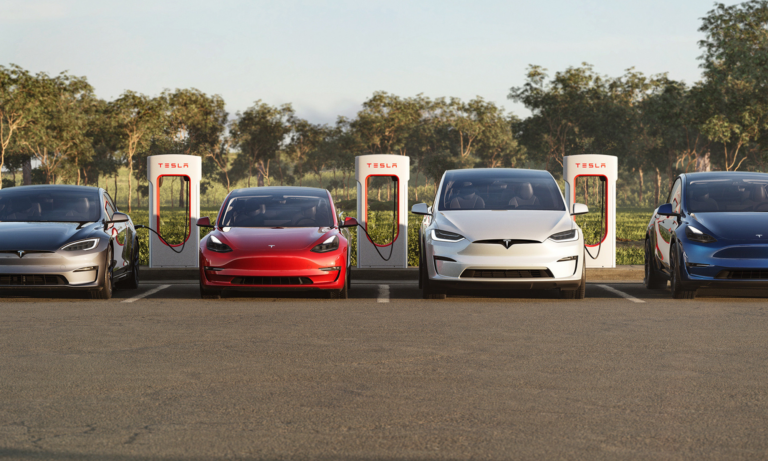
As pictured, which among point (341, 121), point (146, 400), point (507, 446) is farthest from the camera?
point (341, 121)

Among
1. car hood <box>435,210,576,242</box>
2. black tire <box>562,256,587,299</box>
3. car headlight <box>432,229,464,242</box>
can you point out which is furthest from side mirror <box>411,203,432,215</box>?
black tire <box>562,256,587,299</box>

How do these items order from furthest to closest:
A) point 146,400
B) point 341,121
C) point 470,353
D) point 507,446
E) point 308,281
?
point 341,121 < point 308,281 < point 470,353 < point 146,400 < point 507,446

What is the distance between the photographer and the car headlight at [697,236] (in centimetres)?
1055

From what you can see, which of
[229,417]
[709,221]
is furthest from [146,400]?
[709,221]

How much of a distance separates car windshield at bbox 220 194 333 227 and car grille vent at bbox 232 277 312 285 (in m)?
1.24

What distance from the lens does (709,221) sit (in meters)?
10.8

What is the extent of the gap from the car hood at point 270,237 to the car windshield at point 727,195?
189 inches

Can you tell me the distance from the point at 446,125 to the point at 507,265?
5997 cm

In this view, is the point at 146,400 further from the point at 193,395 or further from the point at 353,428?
the point at 353,428

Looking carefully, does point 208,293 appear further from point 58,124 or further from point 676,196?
point 58,124

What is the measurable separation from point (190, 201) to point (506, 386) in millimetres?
9396

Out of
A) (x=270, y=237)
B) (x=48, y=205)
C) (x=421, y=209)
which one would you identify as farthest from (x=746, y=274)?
(x=48, y=205)

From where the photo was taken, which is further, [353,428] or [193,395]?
[193,395]

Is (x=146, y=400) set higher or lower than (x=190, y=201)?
lower
